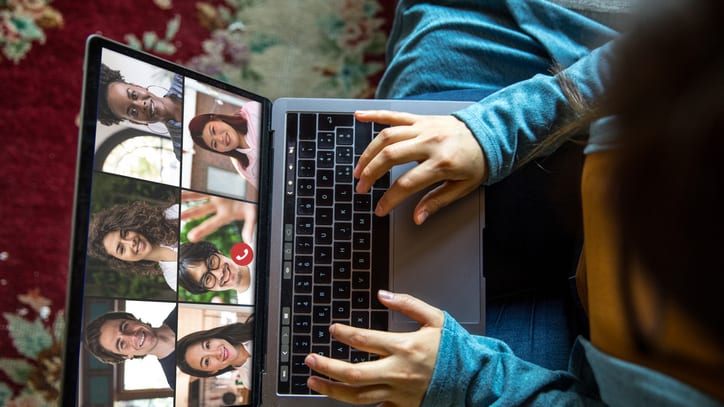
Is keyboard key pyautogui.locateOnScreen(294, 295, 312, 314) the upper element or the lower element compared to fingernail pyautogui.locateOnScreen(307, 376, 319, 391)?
upper

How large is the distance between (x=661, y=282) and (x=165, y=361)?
1.99 feet

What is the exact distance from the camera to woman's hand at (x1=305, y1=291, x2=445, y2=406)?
2.39 feet

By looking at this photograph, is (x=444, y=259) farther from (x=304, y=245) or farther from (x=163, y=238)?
(x=163, y=238)

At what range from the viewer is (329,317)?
2.72 ft

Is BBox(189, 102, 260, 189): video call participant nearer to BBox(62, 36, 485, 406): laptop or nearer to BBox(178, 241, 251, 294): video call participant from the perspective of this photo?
BBox(62, 36, 485, 406): laptop

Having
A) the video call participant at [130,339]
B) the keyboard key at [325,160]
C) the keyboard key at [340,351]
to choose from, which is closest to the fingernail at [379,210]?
the keyboard key at [325,160]

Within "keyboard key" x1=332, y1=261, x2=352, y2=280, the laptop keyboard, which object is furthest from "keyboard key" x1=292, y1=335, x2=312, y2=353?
"keyboard key" x1=332, y1=261, x2=352, y2=280

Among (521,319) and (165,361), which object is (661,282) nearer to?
(521,319)

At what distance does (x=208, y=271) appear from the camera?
0.79 metres

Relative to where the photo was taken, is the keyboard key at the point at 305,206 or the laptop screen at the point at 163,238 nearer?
the laptop screen at the point at 163,238

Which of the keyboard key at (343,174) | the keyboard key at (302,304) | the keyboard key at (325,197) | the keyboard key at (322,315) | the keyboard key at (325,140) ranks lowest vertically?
the keyboard key at (322,315)

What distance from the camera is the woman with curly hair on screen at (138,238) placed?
700mm

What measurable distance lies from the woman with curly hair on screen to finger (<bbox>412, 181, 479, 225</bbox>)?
35cm

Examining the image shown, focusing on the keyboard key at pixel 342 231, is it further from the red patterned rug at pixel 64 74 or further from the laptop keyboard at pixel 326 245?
the red patterned rug at pixel 64 74
